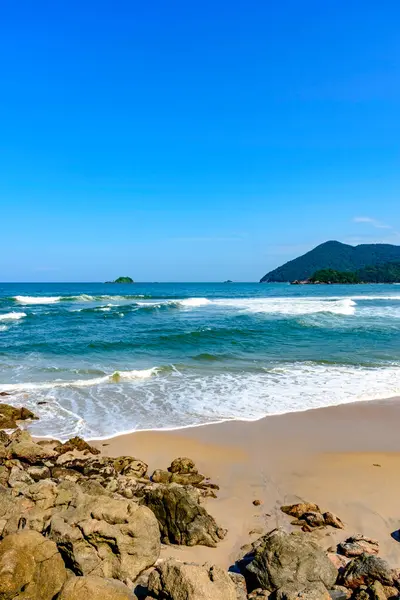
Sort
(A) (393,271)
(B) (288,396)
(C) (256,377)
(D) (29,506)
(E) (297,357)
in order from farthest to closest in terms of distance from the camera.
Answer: (A) (393,271), (E) (297,357), (C) (256,377), (B) (288,396), (D) (29,506)

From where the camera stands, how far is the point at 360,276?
491 ft

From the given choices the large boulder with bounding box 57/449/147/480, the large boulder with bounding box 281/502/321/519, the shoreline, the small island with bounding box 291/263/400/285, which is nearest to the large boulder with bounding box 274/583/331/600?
the large boulder with bounding box 281/502/321/519

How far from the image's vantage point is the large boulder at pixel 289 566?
4.35 m

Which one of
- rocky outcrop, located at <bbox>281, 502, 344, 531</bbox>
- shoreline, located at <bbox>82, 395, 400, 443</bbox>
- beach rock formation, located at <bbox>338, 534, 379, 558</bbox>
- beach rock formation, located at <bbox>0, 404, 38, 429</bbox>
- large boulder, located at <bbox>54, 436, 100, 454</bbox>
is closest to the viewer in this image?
beach rock formation, located at <bbox>338, 534, 379, 558</bbox>

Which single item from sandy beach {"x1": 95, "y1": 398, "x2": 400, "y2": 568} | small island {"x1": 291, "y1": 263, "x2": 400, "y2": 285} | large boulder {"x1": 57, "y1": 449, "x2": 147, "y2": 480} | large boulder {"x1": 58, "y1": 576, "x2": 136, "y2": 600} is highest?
small island {"x1": 291, "y1": 263, "x2": 400, "y2": 285}

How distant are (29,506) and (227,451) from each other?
13.7 ft

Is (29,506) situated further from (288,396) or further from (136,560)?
(288,396)

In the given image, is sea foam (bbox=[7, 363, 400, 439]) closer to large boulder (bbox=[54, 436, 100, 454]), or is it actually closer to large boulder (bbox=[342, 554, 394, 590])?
large boulder (bbox=[54, 436, 100, 454])

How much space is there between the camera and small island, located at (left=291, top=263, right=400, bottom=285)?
140 m

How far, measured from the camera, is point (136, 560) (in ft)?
15.4

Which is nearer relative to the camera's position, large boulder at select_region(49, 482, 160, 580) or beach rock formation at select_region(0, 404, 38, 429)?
large boulder at select_region(49, 482, 160, 580)

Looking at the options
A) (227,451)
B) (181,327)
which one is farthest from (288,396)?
(181,327)

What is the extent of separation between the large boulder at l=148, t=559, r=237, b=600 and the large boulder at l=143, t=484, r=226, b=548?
1.38m

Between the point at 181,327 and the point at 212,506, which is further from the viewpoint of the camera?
the point at 181,327
